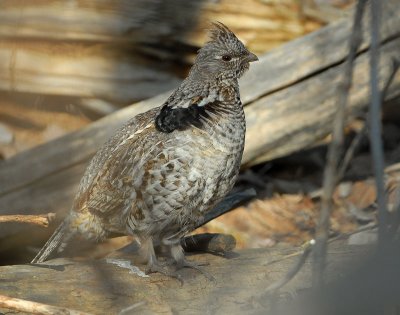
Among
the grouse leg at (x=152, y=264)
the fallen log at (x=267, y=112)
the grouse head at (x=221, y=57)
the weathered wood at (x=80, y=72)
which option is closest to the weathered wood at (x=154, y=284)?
the grouse leg at (x=152, y=264)

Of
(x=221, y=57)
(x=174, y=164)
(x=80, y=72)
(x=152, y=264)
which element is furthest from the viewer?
(x=80, y=72)

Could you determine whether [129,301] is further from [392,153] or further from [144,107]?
[392,153]

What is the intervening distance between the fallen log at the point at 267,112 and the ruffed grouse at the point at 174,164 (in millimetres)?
1172

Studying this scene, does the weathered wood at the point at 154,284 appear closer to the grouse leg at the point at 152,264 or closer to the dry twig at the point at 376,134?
the grouse leg at the point at 152,264

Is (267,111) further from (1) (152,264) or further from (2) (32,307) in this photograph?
(2) (32,307)

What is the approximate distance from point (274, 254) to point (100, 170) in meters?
1.28

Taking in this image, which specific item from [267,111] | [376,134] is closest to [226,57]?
[267,111]

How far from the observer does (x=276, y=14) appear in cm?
764

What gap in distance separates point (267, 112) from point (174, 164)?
197 centimetres

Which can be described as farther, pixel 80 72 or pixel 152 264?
pixel 80 72

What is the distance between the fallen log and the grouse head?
1.14 metres

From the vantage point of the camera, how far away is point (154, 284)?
4.93m

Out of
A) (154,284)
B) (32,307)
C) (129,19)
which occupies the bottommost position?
(32,307)

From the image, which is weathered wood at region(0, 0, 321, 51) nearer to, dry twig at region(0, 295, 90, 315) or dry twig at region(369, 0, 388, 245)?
dry twig at region(0, 295, 90, 315)
